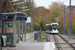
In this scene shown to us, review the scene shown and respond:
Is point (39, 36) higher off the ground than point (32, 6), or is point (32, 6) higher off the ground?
point (32, 6)

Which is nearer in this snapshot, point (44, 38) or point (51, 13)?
point (44, 38)

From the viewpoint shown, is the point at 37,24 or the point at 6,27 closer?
the point at 6,27

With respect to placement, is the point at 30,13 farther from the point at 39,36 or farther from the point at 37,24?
the point at 37,24

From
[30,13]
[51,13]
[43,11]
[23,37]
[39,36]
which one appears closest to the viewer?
[39,36]

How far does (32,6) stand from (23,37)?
28.5m

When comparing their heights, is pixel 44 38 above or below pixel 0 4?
below

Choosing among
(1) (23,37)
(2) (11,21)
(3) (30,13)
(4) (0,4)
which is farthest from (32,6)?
(2) (11,21)

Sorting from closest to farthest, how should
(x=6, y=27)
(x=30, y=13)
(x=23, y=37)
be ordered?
(x=6, y=27), (x=23, y=37), (x=30, y=13)

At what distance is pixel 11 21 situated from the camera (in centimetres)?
1911

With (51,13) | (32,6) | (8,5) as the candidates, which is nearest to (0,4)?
(8,5)

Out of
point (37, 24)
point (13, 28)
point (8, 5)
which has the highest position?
point (8, 5)

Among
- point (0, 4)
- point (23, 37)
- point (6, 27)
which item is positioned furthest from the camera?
point (23, 37)

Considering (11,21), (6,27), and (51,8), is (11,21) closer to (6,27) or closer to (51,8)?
(6,27)

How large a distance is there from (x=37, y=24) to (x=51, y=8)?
49.6 feet
